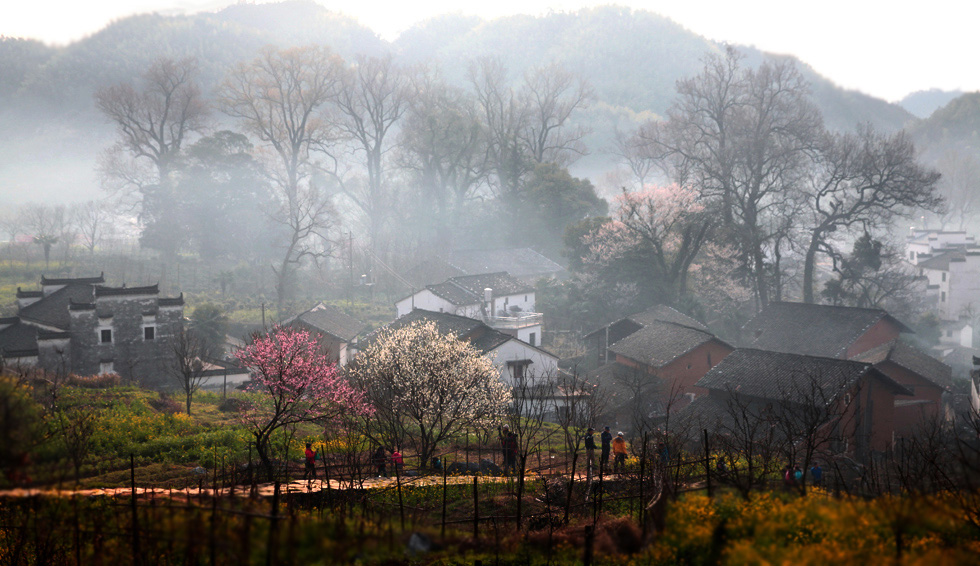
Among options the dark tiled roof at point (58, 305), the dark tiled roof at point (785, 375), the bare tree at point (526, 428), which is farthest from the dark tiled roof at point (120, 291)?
the dark tiled roof at point (785, 375)

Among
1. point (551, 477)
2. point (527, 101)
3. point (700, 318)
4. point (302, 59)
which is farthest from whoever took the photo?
point (527, 101)

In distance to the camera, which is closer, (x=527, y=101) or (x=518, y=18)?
(x=527, y=101)

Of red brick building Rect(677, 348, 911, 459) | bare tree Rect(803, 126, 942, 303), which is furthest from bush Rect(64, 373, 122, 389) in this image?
bare tree Rect(803, 126, 942, 303)

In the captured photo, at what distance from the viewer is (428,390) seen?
744 inches

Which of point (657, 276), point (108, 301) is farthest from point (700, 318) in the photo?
point (108, 301)

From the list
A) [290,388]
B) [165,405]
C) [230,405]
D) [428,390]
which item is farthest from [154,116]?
[428,390]

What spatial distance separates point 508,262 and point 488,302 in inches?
532

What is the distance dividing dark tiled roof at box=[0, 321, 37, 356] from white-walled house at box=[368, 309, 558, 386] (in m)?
16.3

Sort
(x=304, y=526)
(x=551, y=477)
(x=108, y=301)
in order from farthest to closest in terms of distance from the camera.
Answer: (x=108, y=301)
(x=551, y=477)
(x=304, y=526)

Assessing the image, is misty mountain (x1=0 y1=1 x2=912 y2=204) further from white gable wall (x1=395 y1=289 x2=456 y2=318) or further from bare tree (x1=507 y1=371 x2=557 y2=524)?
bare tree (x1=507 y1=371 x2=557 y2=524)

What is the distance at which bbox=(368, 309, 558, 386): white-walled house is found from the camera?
30.1m

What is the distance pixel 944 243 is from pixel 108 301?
6169cm

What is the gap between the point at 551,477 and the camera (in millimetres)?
15586

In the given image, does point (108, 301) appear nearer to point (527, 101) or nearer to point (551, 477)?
point (551, 477)
